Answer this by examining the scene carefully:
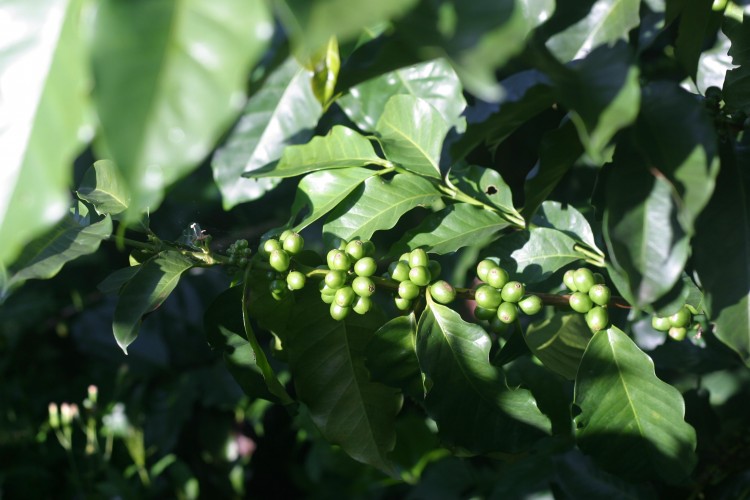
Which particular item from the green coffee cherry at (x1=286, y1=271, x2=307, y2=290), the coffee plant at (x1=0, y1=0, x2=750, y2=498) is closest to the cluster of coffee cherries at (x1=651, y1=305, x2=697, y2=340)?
the coffee plant at (x1=0, y1=0, x2=750, y2=498)

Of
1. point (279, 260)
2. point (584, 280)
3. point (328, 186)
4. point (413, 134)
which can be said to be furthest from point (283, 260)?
point (584, 280)

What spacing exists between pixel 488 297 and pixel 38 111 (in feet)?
1.91

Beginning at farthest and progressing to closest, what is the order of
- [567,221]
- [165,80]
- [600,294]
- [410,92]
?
[410,92], [567,221], [600,294], [165,80]

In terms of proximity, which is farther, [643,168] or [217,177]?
[217,177]

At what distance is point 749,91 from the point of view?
2.68 ft

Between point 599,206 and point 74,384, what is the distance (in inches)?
73.1

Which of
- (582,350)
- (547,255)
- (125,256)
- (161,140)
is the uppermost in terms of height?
(161,140)

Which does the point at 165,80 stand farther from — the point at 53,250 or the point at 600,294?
the point at 600,294

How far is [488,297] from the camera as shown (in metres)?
0.87

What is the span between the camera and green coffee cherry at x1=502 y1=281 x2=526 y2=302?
2.82ft

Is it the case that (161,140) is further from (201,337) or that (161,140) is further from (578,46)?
(201,337)

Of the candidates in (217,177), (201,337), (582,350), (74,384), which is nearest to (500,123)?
(582,350)

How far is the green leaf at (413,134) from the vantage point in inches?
35.5

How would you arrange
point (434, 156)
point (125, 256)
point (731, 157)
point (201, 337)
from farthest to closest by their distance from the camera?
point (201, 337), point (125, 256), point (434, 156), point (731, 157)
